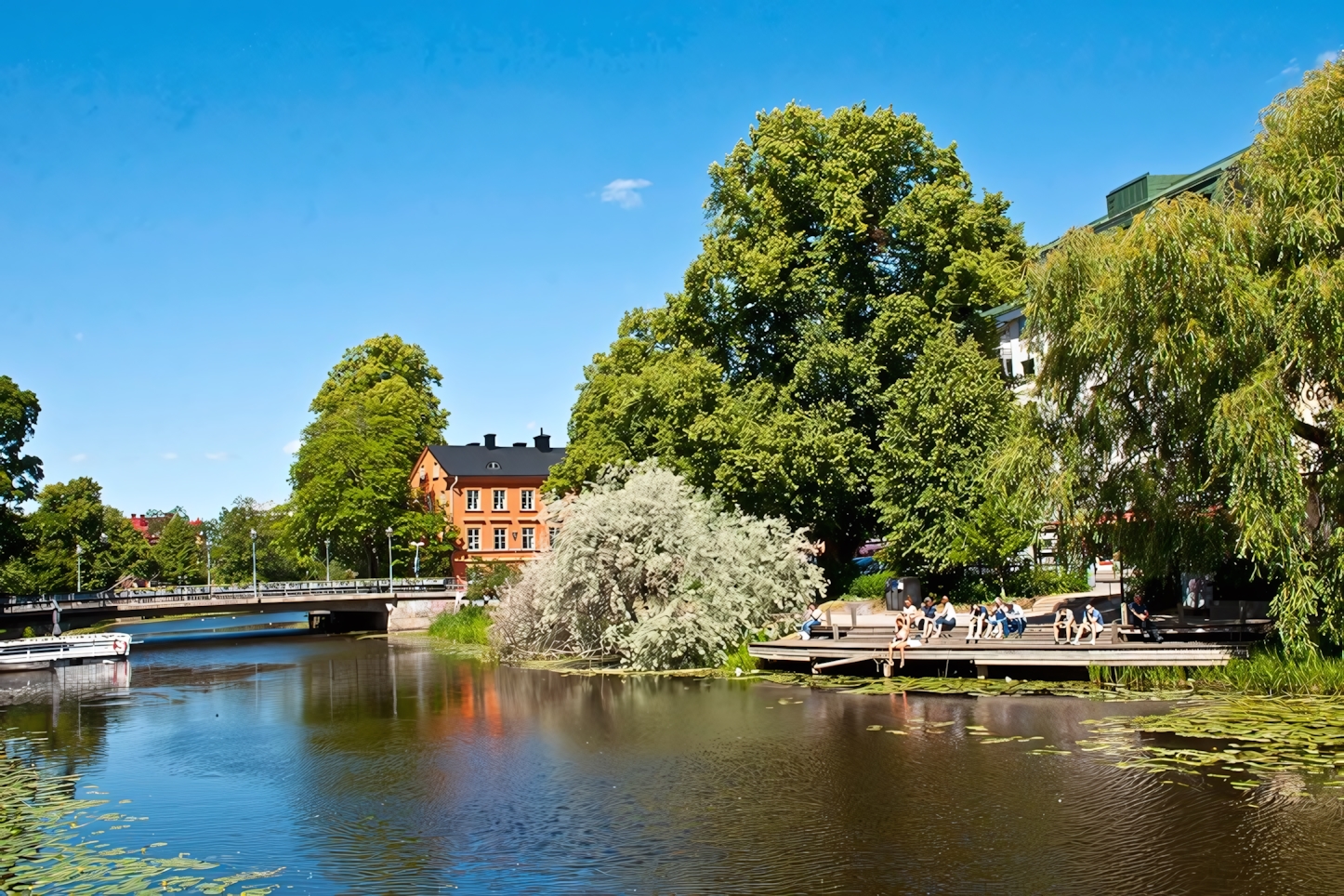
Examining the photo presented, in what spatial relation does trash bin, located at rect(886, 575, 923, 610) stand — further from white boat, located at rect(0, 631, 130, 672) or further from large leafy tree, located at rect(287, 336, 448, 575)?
large leafy tree, located at rect(287, 336, 448, 575)

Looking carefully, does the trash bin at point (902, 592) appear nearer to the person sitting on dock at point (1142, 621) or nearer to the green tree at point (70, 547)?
the person sitting on dock at point (1142, 621)

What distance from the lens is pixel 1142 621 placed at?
28.2 metres

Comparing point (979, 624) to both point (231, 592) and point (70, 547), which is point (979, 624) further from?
point (70, 547)

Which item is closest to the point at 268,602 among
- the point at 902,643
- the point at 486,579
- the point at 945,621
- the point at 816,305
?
the point at 486,579

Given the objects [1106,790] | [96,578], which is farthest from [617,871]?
[96,578]

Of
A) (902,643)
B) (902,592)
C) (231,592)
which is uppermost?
(231,592)

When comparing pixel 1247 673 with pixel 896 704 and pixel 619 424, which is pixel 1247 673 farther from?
pixel 619 424

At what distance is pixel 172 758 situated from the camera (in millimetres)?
23703

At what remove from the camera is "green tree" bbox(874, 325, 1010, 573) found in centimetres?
3741

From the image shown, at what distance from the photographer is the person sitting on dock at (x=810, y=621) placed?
34.6 m

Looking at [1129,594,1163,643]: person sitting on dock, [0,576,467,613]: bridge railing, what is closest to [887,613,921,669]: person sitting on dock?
[1129,594,1163,643]: person sitting on dock

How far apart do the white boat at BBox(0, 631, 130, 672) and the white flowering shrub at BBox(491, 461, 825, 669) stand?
21.0 metres

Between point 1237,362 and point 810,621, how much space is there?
49.1ft

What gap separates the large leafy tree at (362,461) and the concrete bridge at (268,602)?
450 centimetres
